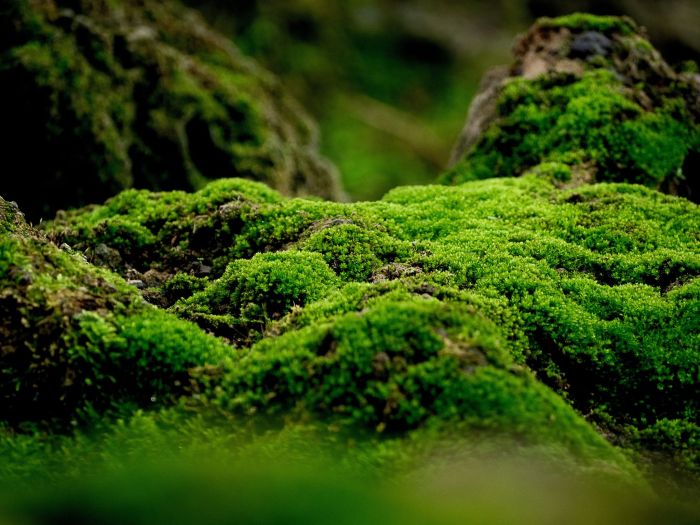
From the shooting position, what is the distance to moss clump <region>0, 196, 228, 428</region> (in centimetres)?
491

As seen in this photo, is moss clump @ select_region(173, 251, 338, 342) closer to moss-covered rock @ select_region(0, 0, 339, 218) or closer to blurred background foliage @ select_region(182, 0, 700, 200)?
moss-covered rock @ select_region(0, 0, 339, 218)

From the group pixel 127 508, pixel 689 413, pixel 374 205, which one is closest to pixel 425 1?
pixel 374 205

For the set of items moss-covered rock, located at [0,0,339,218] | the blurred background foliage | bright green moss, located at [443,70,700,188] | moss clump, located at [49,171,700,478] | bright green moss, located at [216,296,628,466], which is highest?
the blurred background foliage

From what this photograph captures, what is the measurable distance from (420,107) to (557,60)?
2528 centimetres

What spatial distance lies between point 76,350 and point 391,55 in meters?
36.8

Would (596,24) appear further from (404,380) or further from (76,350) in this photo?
(76,350)

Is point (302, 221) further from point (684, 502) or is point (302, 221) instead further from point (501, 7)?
point (501, 7)

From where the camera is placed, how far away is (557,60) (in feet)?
41.4

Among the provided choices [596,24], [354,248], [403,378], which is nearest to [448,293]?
[403,378]

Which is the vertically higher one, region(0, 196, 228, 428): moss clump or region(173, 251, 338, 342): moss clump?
region(173, 251, 338, 342): moss clump

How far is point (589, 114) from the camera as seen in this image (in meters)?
11.1

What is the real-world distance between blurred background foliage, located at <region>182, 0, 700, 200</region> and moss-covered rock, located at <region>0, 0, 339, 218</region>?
12.7 meters

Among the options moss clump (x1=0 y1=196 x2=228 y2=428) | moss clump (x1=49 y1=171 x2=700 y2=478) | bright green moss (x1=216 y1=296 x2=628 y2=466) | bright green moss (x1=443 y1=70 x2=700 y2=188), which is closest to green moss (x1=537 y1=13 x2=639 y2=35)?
bright green moss (x1=443 y1=70 x2=700 y2=188)

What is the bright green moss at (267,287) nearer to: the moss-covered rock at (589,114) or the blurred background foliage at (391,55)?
the moss-covered rock at (589,114)
